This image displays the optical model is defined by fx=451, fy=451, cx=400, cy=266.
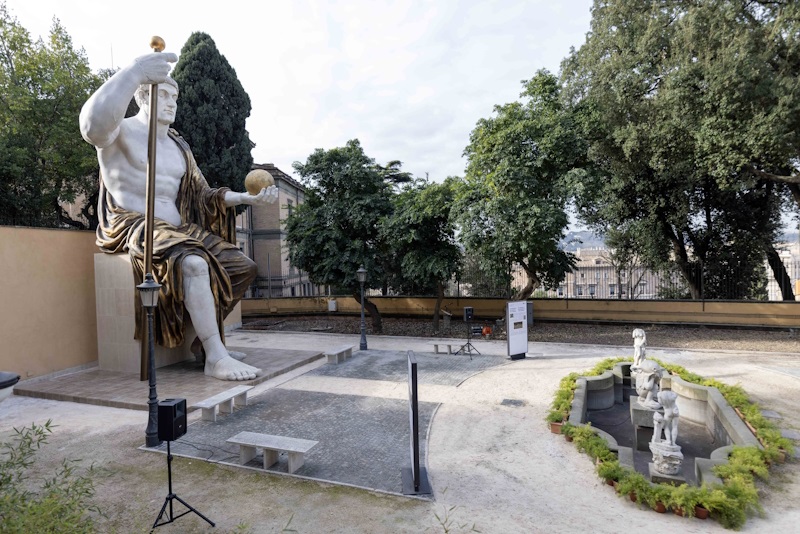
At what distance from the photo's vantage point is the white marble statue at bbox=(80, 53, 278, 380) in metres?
9.66

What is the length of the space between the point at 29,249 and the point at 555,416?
11.8 m

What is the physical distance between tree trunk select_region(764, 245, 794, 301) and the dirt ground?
31.9 ft

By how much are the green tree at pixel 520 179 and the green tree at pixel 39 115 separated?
14.0 m

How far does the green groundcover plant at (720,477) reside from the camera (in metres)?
4.79

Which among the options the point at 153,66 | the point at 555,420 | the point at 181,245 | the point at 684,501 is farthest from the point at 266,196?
the point at 684,501

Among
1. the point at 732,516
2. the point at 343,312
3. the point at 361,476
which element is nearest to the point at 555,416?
the point at 732,516

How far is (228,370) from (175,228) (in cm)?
345

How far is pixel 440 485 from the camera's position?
220 inches

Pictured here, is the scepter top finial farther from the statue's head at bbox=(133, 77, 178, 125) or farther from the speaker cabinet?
the speaker cabinet

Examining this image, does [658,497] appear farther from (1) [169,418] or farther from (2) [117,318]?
(2) [117,318]

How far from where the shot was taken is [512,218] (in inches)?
548

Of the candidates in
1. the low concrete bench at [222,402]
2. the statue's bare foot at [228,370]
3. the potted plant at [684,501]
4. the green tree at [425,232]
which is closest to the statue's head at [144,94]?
the statue's bare foot at [228,370]

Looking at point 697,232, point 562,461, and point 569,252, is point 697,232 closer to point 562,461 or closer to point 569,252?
point 569,252

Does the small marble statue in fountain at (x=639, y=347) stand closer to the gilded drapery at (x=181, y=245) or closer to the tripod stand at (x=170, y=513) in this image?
the tripod stand at (x=170, y=513)
